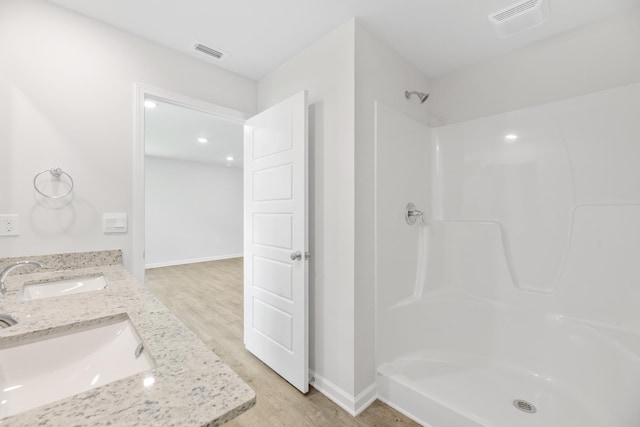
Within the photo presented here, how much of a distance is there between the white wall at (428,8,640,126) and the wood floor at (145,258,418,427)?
92.2 inches

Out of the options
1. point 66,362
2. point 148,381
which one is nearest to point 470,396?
point 148,381

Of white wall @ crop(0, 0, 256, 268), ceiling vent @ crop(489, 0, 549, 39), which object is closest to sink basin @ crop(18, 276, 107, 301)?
white wall @ crop(0, 0, 256, 268)

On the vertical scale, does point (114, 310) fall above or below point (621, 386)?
above

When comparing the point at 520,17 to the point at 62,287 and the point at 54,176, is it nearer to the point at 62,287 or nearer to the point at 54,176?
the point at 54,176

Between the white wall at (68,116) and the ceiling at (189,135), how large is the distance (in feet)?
2.53

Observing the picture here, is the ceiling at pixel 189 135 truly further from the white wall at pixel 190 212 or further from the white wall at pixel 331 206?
the white wall at pixel 331 206

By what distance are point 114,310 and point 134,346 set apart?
0.24 metres

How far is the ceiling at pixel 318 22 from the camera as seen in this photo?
1630 mm

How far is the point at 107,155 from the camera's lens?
1.79m

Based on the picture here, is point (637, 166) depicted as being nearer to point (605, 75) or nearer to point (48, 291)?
point (605, 75)

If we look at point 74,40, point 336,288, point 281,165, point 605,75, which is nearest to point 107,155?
point 74,40

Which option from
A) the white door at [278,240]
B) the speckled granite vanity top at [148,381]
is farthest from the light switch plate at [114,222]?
the white door at [278,240]

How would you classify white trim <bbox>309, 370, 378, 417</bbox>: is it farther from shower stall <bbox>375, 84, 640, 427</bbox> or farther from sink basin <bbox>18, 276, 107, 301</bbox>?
sink basin <bbox>18, 276, 107, 301</bbox>

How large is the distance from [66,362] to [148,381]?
505mm
